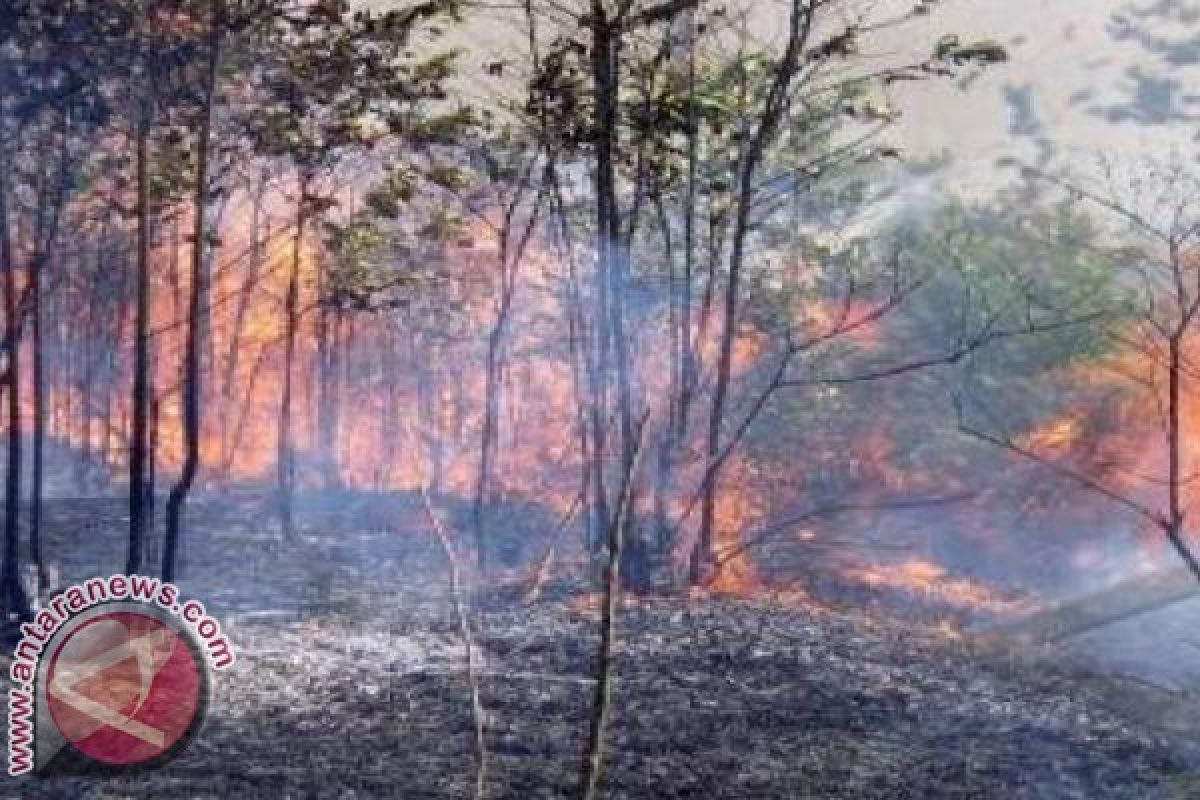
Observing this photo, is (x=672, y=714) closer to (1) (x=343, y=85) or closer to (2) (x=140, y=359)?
(2) (x=140, y=359)

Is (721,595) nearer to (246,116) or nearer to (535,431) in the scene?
(246,116)

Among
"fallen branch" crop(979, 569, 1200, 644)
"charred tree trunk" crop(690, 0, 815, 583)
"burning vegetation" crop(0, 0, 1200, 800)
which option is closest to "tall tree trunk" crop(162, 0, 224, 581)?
"burning vegetation" crop(0, 0, 1200, 800)

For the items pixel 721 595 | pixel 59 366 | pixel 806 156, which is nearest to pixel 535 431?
pixel 59 366

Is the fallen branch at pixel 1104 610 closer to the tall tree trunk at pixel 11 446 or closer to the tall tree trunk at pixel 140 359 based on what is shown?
the tall tree trunk at pixel 140 359

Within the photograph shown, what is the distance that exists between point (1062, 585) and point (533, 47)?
20.7m

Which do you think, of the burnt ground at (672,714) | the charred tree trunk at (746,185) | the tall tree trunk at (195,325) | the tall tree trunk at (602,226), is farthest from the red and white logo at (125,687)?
the charred tree trunk at (746,185)

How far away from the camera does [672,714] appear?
11.9m

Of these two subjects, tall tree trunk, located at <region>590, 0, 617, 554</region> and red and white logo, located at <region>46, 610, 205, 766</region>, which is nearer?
red and white logo, located at <region>46, 610, 205, 766</region>

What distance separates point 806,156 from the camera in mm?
33562

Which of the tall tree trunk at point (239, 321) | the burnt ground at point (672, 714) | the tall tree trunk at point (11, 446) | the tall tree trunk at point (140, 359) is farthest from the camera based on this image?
the tall tree trunk at point (239, 321)

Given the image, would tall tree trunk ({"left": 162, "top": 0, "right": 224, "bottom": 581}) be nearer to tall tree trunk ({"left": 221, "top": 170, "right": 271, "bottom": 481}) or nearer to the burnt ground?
the burnt ground

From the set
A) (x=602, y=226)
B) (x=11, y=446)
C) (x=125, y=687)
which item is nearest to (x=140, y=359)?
(x=11, y=446)

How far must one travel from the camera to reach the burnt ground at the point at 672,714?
9945 millimetres

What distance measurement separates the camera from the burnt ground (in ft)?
32.6
